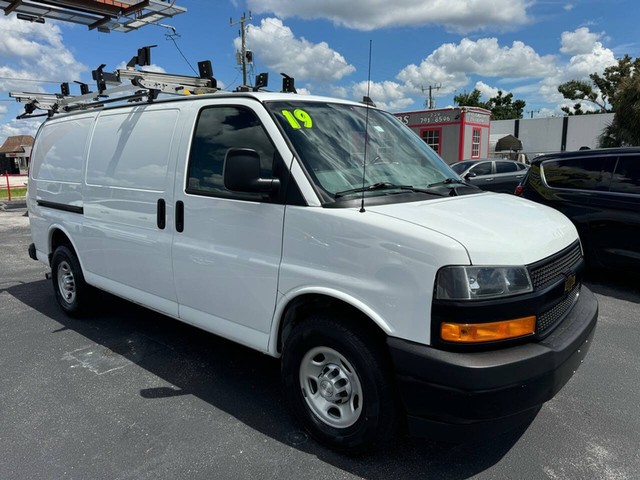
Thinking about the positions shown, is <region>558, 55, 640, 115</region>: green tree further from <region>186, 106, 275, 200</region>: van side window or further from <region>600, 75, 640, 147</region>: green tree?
<region>186, 106, 275, 200</region>: van side window

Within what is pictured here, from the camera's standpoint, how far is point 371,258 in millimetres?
2465

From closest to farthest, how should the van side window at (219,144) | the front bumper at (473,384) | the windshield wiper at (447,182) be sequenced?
1. the front bumper at (473,384)
2. the van side window at (219,144)
3. the windshield wiper at (447,182)

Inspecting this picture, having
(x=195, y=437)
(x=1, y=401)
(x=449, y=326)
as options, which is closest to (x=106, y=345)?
(x=1, y=401)

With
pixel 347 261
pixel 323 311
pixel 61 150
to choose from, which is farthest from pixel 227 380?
pixel 61 150

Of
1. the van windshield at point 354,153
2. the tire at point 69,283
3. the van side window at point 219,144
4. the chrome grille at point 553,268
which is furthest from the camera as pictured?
the tire at point 69,283

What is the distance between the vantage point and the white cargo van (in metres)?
2.29

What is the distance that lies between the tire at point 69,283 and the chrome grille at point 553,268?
14.1 ft

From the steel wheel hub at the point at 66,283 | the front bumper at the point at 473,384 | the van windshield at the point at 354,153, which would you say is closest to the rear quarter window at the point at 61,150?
the steel wheel hub at the point at 66,283

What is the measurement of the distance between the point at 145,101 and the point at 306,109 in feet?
5.51

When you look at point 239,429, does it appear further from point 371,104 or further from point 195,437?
point 371,104

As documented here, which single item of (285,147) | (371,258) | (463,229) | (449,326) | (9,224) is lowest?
(9,224)

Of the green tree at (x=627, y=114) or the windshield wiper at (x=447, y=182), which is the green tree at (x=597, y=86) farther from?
the windshield wiper at (x=447, y=182)

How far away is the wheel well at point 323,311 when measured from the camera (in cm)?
259

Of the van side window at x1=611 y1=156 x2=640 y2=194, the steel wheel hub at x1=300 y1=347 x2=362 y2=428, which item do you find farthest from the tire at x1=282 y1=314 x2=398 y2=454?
the van side window at x1=611 y1=156 x2=640 y2=194
